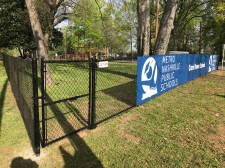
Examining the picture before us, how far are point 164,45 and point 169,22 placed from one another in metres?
1.07

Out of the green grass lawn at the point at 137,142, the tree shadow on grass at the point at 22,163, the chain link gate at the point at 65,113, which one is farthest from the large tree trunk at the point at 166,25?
the tree shadow on grass at the point at 22,163

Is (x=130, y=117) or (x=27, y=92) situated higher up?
(x=27, y=92)

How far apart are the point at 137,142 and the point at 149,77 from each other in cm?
270

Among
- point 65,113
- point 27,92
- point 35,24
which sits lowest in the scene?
point 65,113

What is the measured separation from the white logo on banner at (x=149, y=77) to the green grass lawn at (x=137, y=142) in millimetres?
642

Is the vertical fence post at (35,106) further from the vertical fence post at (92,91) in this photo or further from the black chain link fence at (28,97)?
the vertical fence post at (92,91)

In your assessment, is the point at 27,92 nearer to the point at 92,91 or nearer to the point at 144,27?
the point at 92,91

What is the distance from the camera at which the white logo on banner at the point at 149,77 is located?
6.05m

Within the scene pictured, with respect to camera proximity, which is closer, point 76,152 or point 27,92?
point 76,152

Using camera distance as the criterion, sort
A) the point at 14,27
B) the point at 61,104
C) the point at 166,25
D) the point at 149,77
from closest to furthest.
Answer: the point at 61,104 → the point at 149,77 → the point at 166,25 → the point at 14,27

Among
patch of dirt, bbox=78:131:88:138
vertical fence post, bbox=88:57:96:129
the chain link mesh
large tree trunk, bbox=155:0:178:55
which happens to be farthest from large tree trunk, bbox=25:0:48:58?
patch of dirt, bbox=78:131:88:138

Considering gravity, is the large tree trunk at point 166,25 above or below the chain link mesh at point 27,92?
above

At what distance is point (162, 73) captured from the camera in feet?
24.3

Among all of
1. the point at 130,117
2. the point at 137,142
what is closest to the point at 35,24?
the point at 130,117
